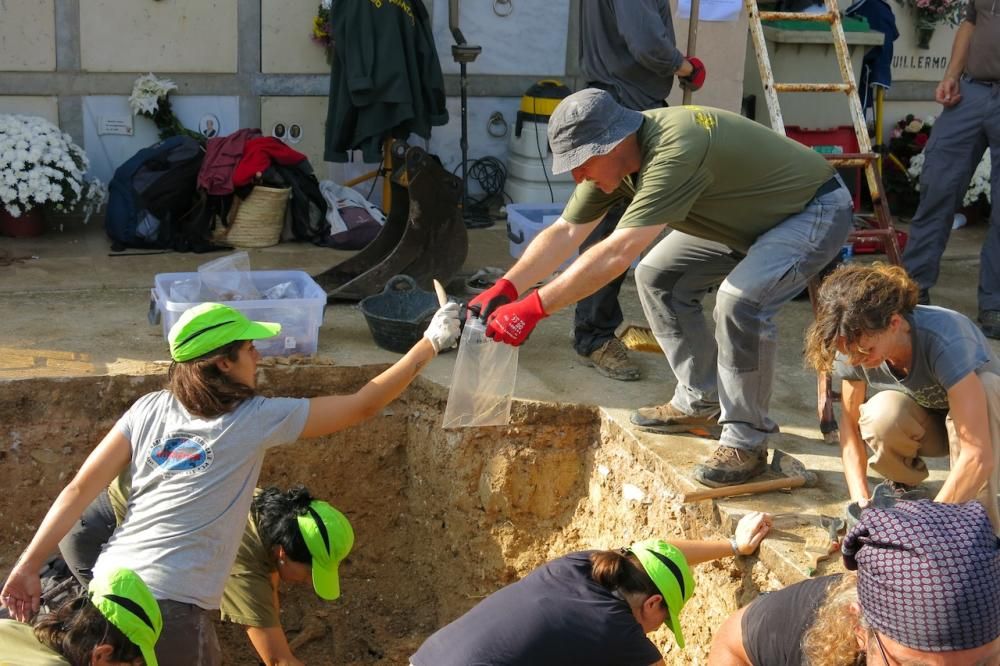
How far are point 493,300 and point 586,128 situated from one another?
2.05 ft

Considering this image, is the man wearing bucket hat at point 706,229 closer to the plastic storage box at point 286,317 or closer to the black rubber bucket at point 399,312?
the black rubber bucket at point 399,312

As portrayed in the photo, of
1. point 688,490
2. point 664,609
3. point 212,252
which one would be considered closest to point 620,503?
point 688,490

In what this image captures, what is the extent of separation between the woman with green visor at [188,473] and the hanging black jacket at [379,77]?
3.68m

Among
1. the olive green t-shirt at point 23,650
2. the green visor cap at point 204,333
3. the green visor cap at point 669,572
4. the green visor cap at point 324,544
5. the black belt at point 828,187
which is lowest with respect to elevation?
the green visor cap at point 324,544

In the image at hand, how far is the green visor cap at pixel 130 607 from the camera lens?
2.93 metres

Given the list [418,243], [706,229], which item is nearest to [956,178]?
[706,229]

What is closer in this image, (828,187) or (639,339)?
(828,187)

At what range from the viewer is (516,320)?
11.5ft

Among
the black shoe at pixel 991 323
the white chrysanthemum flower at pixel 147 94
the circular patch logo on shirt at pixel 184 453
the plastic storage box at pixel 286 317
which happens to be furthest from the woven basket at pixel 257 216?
the black shoe at pixel 991 323

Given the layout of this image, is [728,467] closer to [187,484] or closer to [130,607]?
[187,484]

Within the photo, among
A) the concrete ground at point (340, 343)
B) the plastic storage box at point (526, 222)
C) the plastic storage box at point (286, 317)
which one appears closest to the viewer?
the concrete ground at point (340, 343)

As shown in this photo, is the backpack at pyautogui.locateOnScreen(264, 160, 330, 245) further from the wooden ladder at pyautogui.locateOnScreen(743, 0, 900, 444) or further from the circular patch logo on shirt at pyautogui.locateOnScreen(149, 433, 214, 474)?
the circular patch logo on shirt at pyautogui.locateOnScreen(149, 433, 214, 474)

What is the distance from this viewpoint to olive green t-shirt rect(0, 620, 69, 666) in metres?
2.75

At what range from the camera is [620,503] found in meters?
4.62
